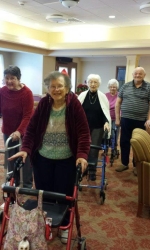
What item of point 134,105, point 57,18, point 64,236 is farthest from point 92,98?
point 57,18

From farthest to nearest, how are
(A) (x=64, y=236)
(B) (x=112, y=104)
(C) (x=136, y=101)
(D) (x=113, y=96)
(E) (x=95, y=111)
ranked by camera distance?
1. (D) (x=113, y=96)
2. (B) (x=112, y=104)
3. (C) (x=136, y=101)
4. (E) (x=95, y=111)
5. (A) (x=64, y=236)

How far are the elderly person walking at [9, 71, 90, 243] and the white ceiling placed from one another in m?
3.43

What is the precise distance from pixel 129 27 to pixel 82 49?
154 cm

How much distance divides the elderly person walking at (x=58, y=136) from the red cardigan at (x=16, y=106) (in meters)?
0.54

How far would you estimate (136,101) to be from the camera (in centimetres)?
324

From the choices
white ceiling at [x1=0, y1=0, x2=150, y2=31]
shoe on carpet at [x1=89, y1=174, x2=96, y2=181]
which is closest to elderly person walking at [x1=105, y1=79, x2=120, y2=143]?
shoe on carpet at [x1=89, y1=174, x2=96, y2=181]

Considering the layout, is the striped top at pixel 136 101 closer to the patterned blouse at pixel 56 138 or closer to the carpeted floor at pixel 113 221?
the carpeted floor at pixel 113 221

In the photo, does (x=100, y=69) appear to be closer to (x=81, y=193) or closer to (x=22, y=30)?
(x=22, y=30)

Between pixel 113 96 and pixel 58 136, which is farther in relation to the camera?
pixel 113 96

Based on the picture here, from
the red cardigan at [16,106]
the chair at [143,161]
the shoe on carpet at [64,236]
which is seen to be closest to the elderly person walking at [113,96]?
the chair at [143,161]

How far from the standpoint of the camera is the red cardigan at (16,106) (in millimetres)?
2252

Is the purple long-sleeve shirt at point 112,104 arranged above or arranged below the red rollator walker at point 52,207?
above

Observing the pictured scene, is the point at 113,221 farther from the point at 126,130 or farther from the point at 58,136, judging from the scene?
the point at 126,130

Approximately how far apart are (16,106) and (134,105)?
1.74 metres
